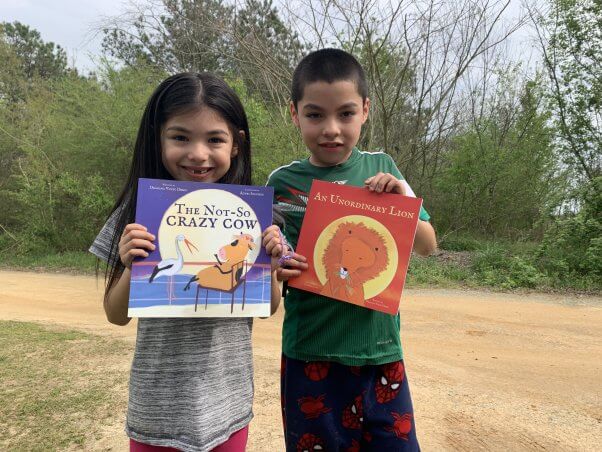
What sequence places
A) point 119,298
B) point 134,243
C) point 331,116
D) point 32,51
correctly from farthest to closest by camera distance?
point 32,51 < point 331,116 < point 119,298 < point 134,243

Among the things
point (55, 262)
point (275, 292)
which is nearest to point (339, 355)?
point (275, 292)

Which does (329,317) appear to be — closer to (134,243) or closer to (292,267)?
(292,267)

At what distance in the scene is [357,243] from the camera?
1.54 meters

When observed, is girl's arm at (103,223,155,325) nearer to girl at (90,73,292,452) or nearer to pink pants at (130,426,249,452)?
girl at (90,73,292,452)

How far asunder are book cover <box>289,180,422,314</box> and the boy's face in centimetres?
16

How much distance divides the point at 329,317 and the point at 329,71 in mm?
858

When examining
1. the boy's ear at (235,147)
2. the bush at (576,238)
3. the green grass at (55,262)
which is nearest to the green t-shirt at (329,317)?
the boy's ear at (235,147)

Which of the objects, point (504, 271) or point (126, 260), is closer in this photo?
point (126, 260)

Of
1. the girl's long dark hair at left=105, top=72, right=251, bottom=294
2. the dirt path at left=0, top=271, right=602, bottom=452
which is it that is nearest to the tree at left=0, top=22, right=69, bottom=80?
the dirt path at left=0, top=271, right=602, bottom=452

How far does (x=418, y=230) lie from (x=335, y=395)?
65 cm

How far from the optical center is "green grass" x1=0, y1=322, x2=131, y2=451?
2740 millimetres

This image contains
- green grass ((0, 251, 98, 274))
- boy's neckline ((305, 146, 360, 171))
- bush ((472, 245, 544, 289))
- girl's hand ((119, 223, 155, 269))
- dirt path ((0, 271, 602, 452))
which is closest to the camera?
girl's hand ((119, 223, 155, 269))

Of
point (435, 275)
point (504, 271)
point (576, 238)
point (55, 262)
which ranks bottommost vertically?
point (55, 262)

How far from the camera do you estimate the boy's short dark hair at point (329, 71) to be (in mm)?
1590
